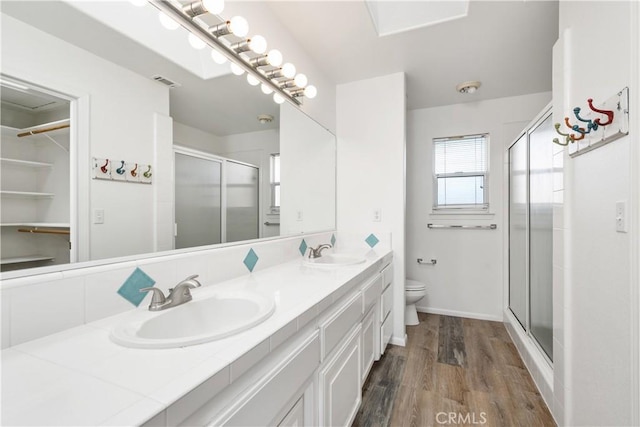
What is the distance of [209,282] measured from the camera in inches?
48.2

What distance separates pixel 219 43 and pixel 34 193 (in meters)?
0.92

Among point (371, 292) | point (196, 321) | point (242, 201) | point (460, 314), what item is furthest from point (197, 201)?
point (460, 314)

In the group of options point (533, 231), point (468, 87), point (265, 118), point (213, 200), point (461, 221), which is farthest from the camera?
point (461, 221)

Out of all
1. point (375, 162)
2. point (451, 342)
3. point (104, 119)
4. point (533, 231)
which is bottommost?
point (451, 342)

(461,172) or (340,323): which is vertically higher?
(461,172)

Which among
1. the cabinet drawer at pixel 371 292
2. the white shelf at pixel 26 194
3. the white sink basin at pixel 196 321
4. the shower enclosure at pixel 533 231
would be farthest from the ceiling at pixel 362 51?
the cabinet drawer at pixel 371 292

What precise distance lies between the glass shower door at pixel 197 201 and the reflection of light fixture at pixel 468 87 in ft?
7.89

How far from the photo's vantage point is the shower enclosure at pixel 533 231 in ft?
5.87

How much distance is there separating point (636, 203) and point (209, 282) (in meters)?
1.51

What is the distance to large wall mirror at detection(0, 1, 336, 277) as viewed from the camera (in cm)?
72

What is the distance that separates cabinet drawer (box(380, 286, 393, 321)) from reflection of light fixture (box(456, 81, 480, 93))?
6.42 feet

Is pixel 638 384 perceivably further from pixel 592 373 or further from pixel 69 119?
pixel 69 119

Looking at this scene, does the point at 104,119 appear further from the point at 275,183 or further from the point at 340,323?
the point at 340,323

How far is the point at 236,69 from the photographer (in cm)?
144
